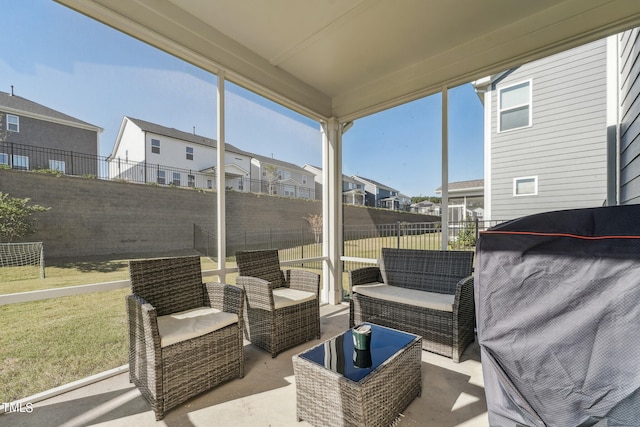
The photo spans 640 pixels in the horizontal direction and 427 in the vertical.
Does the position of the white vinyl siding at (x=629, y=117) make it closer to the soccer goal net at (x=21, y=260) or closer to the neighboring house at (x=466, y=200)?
the neighboring house at (x=466, y=200)

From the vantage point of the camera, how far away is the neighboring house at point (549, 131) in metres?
2.53

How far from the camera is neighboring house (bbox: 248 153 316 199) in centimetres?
344

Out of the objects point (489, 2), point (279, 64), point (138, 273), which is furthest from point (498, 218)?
point (138, 273)

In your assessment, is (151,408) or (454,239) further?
(454,239)

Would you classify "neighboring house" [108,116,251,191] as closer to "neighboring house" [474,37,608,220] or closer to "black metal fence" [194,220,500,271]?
"black metal fence" [194,220,500,271]

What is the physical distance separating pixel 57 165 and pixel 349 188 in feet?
10.9

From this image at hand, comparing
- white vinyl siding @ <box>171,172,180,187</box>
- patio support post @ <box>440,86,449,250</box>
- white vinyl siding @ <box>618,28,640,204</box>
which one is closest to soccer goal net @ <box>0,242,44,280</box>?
white vinyl siding @ <box>171,172,180,187</box>

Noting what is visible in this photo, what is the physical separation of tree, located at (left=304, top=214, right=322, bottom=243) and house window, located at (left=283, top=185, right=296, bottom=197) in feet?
1.38

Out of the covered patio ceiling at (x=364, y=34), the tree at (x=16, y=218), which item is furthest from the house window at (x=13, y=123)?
the covered patio ceiling at (x=364, y=34)

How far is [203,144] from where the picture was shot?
9.52 feet

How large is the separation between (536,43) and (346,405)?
341 centimetres

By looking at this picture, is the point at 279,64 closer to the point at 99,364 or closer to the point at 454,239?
the point at 454,239

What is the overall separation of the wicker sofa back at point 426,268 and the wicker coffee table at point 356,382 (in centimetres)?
113

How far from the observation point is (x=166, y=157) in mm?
2633
